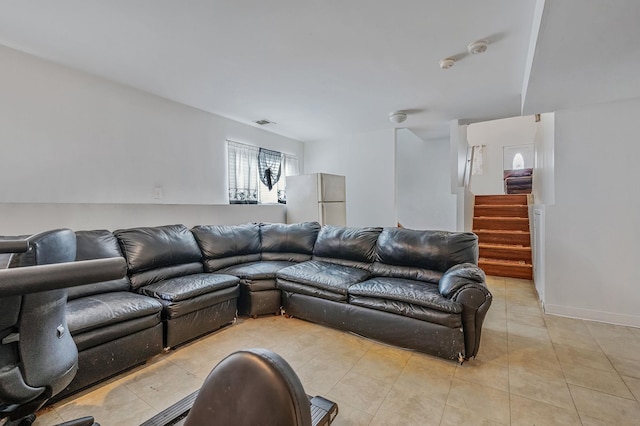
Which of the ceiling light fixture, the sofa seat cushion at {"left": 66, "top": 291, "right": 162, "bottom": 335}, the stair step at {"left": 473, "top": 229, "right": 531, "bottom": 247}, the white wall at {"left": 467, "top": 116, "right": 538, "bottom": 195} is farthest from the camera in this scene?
the white wall at {"left": 467, "top": 116, "right": 538, "bottom": 195}

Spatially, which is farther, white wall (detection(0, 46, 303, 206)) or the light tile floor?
white wall (detection(0, 46, 303, 206))

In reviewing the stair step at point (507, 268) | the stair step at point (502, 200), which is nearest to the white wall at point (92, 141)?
the stair step at point (507, 268)

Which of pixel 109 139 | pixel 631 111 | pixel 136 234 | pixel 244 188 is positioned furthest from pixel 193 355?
pixel 631 111

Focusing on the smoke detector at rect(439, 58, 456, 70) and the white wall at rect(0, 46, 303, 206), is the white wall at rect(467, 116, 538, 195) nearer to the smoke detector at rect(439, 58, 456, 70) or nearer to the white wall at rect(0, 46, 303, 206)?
the smoke detector at rect(439, 58, 456, 70)

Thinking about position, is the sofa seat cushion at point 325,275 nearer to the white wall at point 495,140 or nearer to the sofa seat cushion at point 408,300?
the sofa seat cushion at point 408,300

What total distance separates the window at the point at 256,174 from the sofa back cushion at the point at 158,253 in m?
1.38

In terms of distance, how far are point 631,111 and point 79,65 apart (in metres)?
5.12

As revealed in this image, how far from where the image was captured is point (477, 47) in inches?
87.4

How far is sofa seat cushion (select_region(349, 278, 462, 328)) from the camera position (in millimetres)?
2062

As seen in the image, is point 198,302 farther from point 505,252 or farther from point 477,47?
point 505,252

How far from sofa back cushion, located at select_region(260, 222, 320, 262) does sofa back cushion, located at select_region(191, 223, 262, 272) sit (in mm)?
125

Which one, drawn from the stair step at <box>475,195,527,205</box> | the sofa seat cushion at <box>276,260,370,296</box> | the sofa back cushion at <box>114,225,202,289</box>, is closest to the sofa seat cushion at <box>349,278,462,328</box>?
the sofa seat cushion at <box>276,260,370,296</box>

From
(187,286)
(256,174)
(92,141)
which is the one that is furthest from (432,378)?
(256,174)

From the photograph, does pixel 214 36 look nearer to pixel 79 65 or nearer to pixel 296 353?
pixel 79 65
